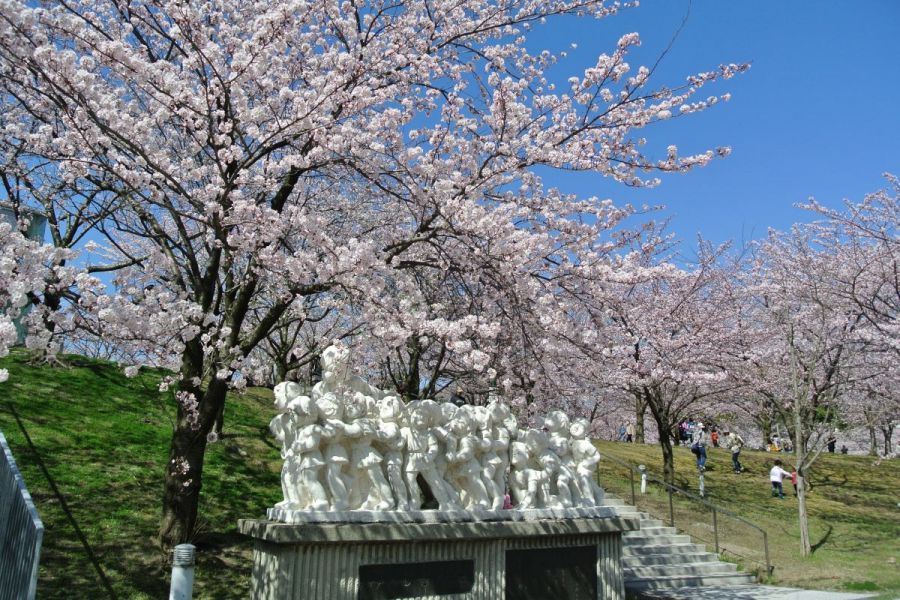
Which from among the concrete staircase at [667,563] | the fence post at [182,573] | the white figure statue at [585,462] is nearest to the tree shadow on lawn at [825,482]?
the concrete staircase at [667,563]

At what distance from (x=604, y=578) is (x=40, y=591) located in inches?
243

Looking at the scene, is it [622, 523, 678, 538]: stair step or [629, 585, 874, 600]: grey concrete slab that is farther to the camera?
[622, 523, 678, 538]: stair step

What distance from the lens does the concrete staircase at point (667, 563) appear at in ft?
36.9

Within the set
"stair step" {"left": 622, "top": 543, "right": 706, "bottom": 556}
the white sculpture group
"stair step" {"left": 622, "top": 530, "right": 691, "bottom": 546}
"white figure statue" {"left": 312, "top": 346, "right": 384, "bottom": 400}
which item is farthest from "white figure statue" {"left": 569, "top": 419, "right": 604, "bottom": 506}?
"white figure statue" {"left": 312, "top": 346, "right": 384, "bottom": 400}

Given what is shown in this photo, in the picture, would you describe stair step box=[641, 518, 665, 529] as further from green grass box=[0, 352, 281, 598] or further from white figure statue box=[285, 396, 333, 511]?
white figure statue box=[285, 396, 333, 511]

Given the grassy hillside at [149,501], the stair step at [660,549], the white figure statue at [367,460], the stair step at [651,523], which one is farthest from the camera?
the stair step at [651,523]

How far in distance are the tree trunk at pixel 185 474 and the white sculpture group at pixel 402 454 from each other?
1368mm

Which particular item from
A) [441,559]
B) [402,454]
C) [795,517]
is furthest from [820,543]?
[402,454]

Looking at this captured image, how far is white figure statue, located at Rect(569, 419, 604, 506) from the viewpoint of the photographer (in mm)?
9461

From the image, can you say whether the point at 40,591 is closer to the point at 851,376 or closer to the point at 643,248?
the point at 643,248

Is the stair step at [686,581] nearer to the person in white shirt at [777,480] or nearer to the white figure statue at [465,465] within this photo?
the white figure statue at [465,465]

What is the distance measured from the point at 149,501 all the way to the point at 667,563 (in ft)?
26.8

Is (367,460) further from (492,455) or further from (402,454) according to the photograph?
(492,455)

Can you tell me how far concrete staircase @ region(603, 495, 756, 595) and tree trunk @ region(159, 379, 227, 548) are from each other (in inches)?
241
